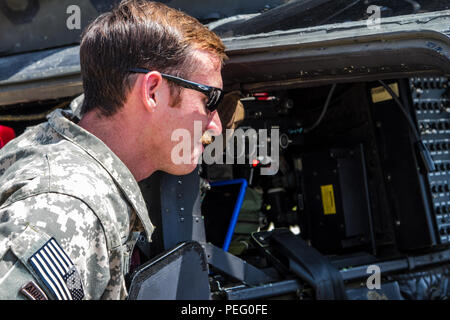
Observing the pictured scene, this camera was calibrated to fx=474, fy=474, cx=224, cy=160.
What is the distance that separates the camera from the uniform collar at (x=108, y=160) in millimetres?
1185

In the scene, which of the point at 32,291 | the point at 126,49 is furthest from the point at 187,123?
the point at 32,291

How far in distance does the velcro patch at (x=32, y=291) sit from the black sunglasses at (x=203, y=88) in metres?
0.66

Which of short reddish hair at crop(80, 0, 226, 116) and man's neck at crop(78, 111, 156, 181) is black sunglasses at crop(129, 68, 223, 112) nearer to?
short reddish hair at crop(80, 0, 226, 116)

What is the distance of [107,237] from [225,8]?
133 centimetres

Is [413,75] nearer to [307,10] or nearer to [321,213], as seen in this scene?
[307,10]

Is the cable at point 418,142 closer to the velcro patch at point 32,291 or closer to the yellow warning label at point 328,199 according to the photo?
A: the yellow warning label at point 328,199

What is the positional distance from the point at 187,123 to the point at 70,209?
525 mm

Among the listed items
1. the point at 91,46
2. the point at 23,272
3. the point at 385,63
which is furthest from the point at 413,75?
the point at 23,272

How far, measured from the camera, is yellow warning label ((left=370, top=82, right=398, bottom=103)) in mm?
2192

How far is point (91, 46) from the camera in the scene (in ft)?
4.44

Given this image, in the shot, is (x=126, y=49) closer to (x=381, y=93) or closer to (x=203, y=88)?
(x=203, y=88)

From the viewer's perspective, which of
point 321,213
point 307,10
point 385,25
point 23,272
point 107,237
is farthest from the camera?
point 321,213

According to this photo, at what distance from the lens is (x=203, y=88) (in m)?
1.40

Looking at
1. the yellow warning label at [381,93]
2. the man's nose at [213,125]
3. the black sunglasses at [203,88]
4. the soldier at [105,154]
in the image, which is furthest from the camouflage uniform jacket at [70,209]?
the yellow warning label at [381,93]
